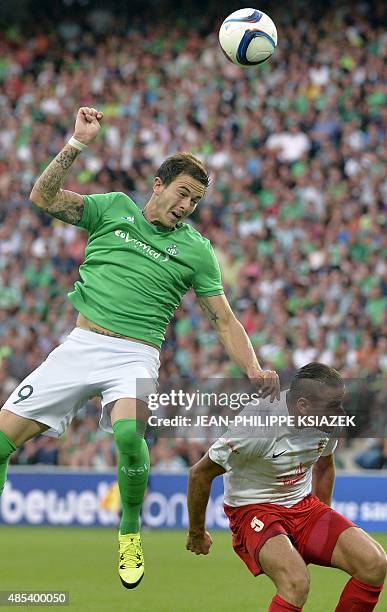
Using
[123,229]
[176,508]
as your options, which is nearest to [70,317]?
[176,508]

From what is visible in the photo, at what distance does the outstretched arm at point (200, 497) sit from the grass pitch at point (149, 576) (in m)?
1.74

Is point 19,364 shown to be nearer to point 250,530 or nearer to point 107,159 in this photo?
point 107,159

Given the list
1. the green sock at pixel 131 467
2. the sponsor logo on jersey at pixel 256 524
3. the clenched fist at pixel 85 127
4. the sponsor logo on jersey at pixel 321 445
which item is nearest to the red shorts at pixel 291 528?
the sponsor logo on jersey at pixel 256 524

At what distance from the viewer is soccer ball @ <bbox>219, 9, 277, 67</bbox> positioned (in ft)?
29.4

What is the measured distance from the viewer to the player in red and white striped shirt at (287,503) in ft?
21.9

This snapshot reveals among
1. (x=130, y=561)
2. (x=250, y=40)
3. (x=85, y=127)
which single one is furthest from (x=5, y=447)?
(x=250, y=40)

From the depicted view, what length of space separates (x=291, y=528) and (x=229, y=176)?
505 inches

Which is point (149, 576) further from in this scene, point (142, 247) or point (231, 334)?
point (142, 247)

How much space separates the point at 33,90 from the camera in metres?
22.3

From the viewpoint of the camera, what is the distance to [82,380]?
704cm

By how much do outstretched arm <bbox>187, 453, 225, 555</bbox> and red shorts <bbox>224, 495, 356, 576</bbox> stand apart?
0.22 meters

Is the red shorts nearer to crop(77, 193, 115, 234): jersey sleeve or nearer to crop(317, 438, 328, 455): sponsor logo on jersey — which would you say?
crop(317, 438, 328, 455): sponsor logo on jersey

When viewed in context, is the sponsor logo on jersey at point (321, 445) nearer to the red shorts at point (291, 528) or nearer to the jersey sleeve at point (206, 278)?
the red shorts at point (291, 528)

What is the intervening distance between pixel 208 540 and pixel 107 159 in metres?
14.1
